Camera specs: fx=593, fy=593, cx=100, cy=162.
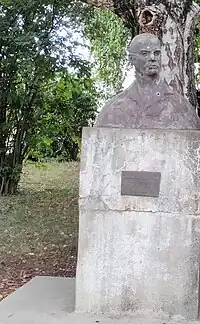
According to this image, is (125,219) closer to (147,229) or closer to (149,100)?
(147,229)

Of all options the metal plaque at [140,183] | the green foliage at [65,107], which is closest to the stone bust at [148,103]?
the metal plaque at [140,183]

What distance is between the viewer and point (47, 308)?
3668 mm

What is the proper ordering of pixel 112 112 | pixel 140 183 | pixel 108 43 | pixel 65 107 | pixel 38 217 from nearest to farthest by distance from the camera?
pixel 140 183
pixel 112 112
pixel 38 217
pixel 65 107
pixel 108 43

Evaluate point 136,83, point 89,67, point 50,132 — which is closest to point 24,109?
point 50,132

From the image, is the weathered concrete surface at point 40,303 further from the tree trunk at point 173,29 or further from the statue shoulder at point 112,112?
the tree trunk at point 173,29

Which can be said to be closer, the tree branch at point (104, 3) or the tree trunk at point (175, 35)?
the tree trunk at point (175, 35)

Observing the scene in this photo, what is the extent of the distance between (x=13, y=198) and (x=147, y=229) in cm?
568

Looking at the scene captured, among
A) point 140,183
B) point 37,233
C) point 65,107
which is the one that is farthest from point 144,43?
point 65,107

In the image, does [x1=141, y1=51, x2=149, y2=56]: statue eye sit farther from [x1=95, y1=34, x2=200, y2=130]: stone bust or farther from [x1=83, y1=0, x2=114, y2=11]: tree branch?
[x1=83, y1=0, x2=114, y2=11]: tree branch

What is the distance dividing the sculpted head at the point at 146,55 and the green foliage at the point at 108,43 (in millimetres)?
5002

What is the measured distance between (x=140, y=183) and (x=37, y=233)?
3525mm

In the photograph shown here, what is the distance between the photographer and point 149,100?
3523 millimetres

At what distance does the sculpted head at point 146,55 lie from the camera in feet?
11.5

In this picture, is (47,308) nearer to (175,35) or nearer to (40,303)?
(40,303)
